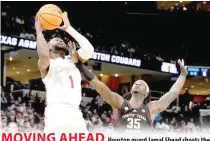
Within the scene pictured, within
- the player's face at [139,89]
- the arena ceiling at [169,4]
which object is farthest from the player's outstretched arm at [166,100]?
the arena ceiling at [169,4]

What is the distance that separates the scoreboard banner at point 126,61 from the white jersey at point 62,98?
42.6ft

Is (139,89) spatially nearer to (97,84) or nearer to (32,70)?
(97,84)

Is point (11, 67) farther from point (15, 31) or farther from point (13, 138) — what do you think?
point (13, 138)

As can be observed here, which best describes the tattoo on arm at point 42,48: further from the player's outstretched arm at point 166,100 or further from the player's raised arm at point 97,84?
the player's outstretched arm at point 166,100

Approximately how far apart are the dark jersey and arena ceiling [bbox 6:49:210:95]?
14.4 m

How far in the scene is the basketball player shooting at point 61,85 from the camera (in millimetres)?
4582

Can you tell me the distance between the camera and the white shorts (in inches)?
180

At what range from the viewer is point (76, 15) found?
2567 centimetres

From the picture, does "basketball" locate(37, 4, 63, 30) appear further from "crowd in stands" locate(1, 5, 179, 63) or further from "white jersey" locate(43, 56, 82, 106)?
"crowd in stands" locate(1, 5, 179, 63)

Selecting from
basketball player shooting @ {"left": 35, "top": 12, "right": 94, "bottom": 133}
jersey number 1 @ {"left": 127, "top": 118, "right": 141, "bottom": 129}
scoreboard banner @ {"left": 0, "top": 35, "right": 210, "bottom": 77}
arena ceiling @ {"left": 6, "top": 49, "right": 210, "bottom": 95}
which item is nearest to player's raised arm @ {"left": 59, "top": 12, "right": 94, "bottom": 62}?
basketball player shooting @ {"left": 35, "top": 12, "right": 94, "bottom": 133}

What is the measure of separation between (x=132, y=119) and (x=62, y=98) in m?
0.72

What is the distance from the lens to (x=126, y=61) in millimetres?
21312

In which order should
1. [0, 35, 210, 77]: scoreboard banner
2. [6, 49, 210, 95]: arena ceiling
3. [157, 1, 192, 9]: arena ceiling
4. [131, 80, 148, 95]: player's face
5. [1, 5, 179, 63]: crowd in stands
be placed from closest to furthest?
1. [131, 80, 148, 95]: player's face
2. [0, 35, 210, 77]: scoreboard banner
3. [1, 5, 179, 63]: crowd in stands
4. [6, 49, 210, 95]: arena ceiling
5. [157, 1, 192, 9]: arena ceiling

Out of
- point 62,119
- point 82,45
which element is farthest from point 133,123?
point 82,45
